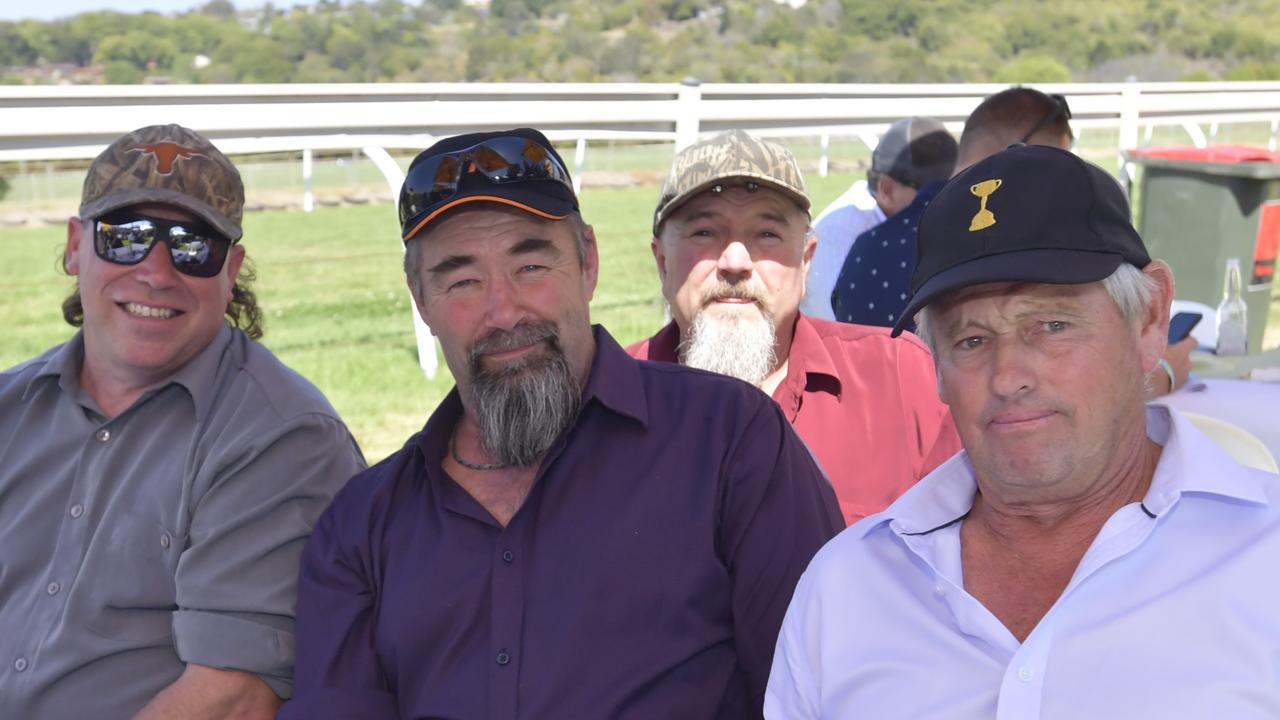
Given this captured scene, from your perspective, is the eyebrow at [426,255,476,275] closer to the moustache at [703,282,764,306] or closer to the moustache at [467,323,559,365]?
the moustache at [467,323,559,365]

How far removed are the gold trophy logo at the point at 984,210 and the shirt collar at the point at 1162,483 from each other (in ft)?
1.28

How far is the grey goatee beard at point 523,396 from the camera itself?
2.48 meters

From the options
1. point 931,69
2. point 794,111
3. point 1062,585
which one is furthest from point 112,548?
point 931,69

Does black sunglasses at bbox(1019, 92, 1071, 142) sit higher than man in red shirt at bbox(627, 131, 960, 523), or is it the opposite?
black sunglasses at bbox(1019, 92, 1071, 142)

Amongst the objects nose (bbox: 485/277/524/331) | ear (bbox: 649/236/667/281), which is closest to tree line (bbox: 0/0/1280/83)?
ear (bbox: 649/236/667/281)

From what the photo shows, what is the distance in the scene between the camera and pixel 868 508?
A: 2936mm

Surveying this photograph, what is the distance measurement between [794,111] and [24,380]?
565 cm

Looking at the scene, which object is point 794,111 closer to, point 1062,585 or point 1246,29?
point 1062,585

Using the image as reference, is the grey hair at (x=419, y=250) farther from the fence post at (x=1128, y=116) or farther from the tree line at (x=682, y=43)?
the tree line at (x=682, y=43)

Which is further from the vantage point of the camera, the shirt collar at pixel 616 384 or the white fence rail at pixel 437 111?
the white fence rail at pixel 437 111

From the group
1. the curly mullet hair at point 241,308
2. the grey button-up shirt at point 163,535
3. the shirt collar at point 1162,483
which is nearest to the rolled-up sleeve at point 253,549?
the grey button-up shirt at point 163,535

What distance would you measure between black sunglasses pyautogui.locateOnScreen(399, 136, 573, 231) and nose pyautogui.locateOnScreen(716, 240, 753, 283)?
705 millimetres

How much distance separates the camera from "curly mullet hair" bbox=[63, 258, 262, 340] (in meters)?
3.22

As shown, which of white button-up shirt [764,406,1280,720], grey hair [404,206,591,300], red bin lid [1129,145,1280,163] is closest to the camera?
white button-up shirt [764,406,1280,720]
